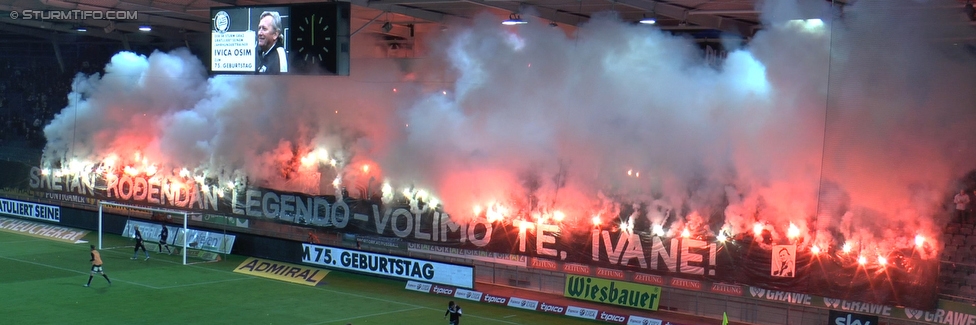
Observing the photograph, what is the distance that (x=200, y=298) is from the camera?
Answer: 26.2m

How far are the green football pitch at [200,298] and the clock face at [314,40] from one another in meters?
6.02

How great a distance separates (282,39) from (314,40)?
1.02m

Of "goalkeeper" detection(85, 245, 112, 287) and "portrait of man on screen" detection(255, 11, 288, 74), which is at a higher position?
"portrait of man on screen" detection(255, 11, 288, 74)

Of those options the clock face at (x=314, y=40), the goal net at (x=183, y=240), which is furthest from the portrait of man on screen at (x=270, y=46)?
the goal net at (x=183, y=240)

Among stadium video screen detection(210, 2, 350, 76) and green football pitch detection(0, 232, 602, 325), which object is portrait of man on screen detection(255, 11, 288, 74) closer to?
stadium video screen detection(210, 2, 350, 76)

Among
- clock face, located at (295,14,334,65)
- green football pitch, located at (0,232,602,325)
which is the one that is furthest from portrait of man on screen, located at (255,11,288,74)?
green football pitch, located at (0,232,602,325)

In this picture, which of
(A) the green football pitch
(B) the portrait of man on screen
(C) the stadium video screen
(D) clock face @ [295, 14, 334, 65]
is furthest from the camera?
(A) the green football pitch

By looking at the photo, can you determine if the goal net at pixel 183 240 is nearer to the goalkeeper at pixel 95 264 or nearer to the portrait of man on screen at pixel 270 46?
the goalkeeper at pixel 95 264

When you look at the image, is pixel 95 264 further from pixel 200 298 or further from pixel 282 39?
pixel 282 39

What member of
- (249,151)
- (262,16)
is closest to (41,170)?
(249,151)

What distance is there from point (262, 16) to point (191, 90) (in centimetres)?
1994

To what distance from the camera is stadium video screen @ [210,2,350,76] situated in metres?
22.1

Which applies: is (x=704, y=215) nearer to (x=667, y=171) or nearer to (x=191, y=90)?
(x=667, y=171)

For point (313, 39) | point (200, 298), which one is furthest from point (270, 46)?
point (200, 298)
